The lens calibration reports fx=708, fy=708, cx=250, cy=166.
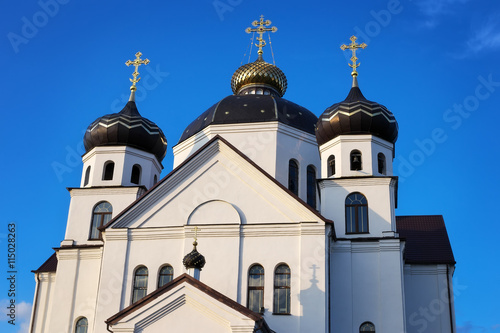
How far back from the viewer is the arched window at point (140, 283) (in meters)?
19.6

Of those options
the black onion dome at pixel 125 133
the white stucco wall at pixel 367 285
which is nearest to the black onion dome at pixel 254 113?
the black onion dome at pixel 125 133

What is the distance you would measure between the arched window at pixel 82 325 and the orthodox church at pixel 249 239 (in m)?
0.03

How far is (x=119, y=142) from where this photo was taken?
23688 millimetres

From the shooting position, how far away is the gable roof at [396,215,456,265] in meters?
22.5

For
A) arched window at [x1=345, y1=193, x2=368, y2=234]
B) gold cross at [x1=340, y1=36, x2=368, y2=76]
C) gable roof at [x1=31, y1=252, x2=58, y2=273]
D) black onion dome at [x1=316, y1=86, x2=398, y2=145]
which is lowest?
gable roof at [x1=31, y1=252, x2=58, y2=273]

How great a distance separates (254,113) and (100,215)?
6.47 metres

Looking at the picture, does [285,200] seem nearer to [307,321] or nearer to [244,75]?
[307,321]

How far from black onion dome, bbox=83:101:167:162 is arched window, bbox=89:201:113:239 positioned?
223cm

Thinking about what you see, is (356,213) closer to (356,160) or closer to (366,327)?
(356,160)

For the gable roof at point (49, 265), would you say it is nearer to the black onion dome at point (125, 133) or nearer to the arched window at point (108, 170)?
Answer: the arched window at point (108, 170)

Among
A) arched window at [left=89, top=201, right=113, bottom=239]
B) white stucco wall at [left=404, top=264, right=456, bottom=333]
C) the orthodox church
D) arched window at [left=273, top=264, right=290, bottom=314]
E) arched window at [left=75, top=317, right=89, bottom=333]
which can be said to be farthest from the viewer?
arched window at [left=89, top=201, right=113, bottom=239]

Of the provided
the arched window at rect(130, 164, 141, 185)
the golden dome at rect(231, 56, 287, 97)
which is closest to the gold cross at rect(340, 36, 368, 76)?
the golden dome at rect(231, 56, 287, 97)

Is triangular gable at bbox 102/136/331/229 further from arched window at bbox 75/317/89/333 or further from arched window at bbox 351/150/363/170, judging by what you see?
arched window at bbox 351/150/363/170

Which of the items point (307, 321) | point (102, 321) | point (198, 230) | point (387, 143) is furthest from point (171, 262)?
point (387, 143)
